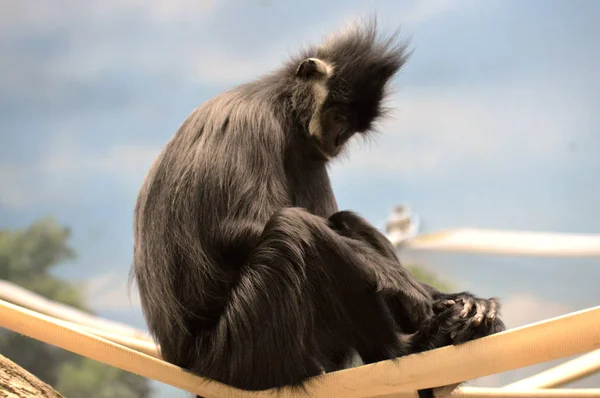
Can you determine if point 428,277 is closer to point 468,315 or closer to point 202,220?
point 468,315

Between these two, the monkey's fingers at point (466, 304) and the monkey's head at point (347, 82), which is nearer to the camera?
the monkey's fingers at point (466, 304)

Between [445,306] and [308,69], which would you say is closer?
[445,306]

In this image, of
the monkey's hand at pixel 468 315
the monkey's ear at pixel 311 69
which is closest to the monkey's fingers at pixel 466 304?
the monkey's hand at pixel 468 315

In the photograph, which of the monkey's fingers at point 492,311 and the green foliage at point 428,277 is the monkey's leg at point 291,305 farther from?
the green foliage at point 428,277

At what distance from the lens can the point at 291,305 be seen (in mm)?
2295

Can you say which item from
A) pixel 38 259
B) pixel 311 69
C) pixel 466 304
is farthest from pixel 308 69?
pixel 38 259

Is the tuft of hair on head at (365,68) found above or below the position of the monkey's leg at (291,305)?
above

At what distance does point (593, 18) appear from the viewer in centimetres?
790

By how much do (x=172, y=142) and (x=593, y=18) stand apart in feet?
22.4

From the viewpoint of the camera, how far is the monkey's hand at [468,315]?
2.31m

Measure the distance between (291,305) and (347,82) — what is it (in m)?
1.34

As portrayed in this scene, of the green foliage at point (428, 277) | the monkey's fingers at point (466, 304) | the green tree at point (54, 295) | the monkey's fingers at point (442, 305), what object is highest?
the green foliage at point (428, 277)

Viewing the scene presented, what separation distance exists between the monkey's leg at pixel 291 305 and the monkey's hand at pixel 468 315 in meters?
0.24

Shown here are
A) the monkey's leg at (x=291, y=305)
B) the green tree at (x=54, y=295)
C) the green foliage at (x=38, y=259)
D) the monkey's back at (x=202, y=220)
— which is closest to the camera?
the monkey's leg at (x=291, y=305)
